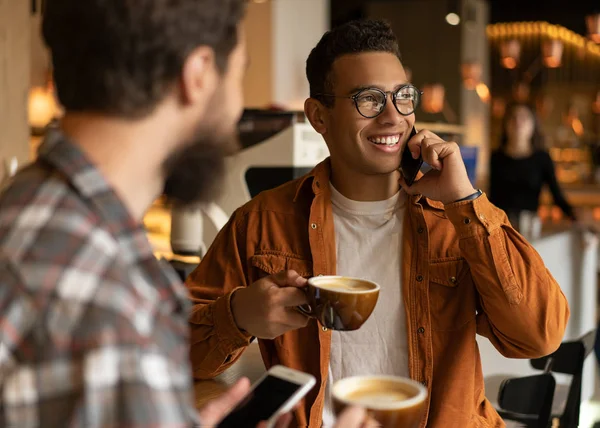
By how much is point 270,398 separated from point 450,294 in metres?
0.69

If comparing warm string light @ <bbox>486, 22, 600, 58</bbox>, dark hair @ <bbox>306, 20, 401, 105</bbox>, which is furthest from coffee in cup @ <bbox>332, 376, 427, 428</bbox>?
warm string light @ <bbox>486, 22, 600, 58</bbox>

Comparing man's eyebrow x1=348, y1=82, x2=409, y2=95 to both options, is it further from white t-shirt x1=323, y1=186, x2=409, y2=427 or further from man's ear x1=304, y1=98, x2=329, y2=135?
white t-shirt x1=323, y1=186, x2=409, y2=427

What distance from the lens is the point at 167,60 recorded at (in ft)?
2.68

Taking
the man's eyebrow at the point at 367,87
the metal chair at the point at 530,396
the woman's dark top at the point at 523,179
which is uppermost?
the man's eyebrow at the point at 367,87

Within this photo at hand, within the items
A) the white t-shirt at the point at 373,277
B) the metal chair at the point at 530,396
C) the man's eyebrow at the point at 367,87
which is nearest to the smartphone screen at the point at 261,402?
the white t-shirt at the point at 373,277

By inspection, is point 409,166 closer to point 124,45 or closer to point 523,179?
point 124,45

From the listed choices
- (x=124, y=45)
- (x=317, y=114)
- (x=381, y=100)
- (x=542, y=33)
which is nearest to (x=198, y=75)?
(x=124, y=45)

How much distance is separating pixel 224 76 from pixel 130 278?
29 centimetres

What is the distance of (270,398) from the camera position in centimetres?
96

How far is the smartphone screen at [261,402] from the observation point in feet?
3.09

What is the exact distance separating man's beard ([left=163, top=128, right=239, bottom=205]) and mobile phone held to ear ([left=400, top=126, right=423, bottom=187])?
636mm

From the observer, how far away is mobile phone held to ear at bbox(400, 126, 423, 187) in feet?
5.05

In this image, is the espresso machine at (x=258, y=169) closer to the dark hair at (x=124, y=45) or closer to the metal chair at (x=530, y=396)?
the metal chair at (x=530, y=396)

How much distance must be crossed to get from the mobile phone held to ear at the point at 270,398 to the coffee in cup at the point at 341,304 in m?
0.18
